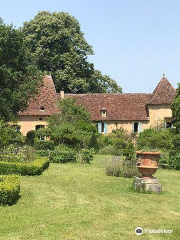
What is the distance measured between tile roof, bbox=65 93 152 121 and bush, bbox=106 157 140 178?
74.1 ft

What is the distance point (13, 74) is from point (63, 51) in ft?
69.0

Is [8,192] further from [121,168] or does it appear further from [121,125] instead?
[121,125]

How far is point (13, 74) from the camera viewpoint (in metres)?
29.2

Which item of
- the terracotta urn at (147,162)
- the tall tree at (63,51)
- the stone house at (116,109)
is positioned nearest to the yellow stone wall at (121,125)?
the stone house at (116,109)

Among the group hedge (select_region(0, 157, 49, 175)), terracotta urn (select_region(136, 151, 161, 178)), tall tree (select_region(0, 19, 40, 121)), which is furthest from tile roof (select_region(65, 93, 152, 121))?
terracotta urn (select_region(136, 151, 161, 178))

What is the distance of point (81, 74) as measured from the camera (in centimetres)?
4916

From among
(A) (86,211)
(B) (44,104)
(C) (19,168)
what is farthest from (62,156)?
(B) (44,104)

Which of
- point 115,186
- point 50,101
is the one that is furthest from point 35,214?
point 50,101

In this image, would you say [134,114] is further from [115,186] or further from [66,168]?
[115,186]

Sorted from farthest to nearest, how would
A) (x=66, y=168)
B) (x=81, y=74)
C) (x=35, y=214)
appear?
1. (x=81, y=74)
2. (x=66, y=168)
3. (x=35, y=214)

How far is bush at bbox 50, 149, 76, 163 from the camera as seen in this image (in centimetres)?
2279

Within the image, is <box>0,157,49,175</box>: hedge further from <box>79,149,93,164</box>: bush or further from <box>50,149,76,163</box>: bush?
<box>79,149,93,164</box>: bush

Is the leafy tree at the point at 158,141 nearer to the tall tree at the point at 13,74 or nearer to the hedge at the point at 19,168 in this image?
the tall tree at the point at 13,74

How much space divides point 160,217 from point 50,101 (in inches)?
1225
